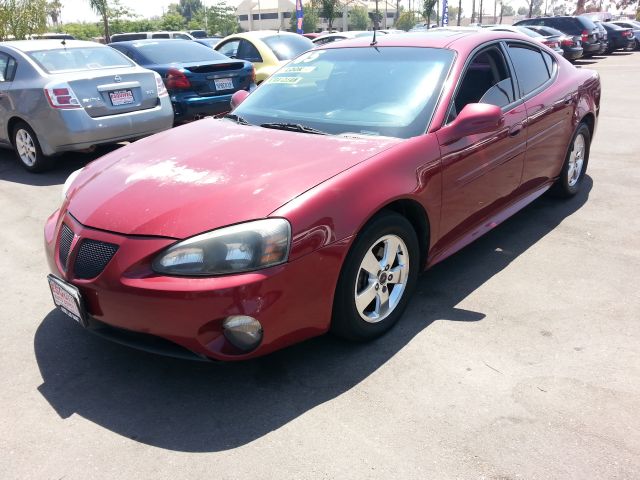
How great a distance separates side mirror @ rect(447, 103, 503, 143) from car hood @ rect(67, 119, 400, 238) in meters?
0.44

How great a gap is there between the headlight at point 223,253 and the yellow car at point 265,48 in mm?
7861

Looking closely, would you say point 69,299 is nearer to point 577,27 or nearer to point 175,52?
point 175,52

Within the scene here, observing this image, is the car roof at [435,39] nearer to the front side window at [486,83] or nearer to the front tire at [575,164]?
the front side window at [486,83]

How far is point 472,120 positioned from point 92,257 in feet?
7.19

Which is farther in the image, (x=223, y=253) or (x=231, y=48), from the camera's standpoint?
(x=231, y=48)

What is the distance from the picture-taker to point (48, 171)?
717 cm

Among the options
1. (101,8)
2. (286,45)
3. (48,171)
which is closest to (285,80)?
(48,171)

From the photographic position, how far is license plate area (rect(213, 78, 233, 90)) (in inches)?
332

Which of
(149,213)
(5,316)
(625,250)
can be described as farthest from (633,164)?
(5,316)

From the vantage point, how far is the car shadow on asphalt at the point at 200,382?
264 cm

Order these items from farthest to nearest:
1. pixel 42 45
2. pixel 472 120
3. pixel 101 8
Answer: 1. pixel 101 8
2. pixel 42 45
3. pixel 472 120

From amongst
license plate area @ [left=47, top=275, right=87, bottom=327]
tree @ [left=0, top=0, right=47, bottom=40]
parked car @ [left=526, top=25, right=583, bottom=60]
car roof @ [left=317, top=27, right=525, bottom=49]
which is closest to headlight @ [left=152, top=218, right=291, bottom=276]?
license plate area @ [left=47, top=275, right=87, bottom=327]

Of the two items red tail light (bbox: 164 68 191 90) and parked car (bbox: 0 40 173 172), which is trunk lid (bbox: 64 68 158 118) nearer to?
parked car (bbox: 0 40 173 172)

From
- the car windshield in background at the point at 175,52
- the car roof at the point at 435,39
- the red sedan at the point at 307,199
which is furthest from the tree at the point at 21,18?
the car roof at the point at 435,39
